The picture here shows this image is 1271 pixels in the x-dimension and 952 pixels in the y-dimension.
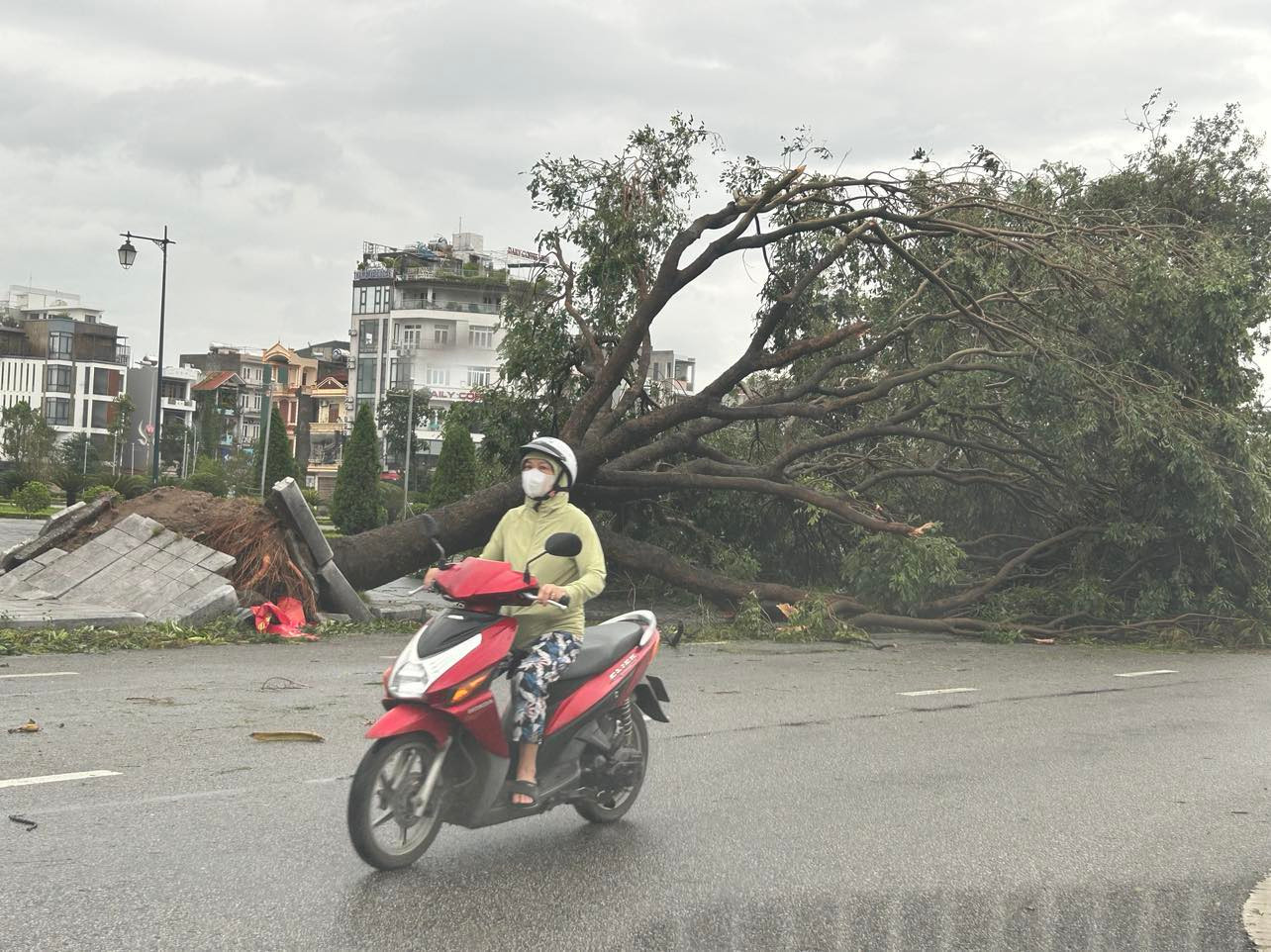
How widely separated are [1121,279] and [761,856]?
1316 cm

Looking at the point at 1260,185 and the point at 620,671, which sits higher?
the point at 1260,185

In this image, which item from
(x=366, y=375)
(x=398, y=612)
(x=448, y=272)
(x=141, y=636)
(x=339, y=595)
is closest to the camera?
(x=141, y=636)

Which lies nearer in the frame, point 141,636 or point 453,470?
point 141,636

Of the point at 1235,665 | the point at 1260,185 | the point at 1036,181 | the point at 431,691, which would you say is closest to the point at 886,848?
the point at 431,691

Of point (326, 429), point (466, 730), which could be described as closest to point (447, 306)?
point (326, 429)

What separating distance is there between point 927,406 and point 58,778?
13787 mm

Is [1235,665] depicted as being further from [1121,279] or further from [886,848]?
[886,848]

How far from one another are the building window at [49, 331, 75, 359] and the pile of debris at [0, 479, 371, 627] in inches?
4865

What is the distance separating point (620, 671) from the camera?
5.96m

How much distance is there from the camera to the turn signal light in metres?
5.06

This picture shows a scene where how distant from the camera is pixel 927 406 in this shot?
1841 centimetres

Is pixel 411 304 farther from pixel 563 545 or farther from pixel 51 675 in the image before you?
pixel 563 545

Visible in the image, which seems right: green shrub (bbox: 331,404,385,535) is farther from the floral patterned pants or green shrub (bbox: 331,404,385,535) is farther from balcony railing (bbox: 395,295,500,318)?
the floral patterned pants

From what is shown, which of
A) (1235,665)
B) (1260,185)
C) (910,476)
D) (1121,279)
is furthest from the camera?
(1260,185)
